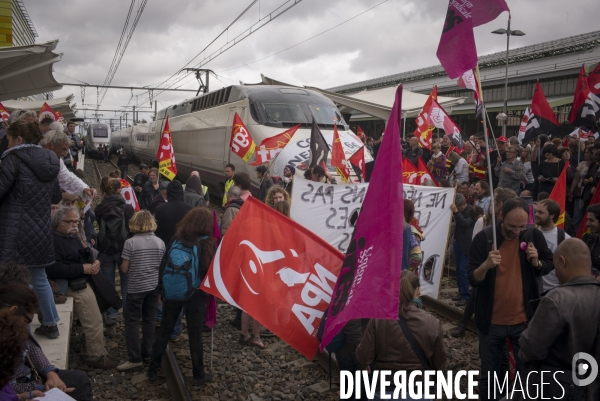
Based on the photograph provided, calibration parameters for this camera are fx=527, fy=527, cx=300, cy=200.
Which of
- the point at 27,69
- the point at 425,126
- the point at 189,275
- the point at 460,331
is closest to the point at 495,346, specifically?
the point at 460,331

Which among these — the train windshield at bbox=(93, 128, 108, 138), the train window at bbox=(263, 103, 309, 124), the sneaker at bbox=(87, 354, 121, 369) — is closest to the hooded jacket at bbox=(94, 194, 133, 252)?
the sneaker at bbox=(87, 354, 121, 369)

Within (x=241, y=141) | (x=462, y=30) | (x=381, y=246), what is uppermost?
(x=462, y=30)

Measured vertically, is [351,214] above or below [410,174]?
below

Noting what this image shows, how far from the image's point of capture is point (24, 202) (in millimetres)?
4426

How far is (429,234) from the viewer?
6.77 meters

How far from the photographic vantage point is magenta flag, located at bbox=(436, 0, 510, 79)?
4.04m

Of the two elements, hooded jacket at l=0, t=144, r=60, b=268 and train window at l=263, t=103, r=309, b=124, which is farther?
train window at l=263, t=103, r=309, b=124

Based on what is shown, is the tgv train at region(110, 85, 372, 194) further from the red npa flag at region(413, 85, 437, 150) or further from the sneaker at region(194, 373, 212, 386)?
the sneaker at region(194, 373, 212, 386)

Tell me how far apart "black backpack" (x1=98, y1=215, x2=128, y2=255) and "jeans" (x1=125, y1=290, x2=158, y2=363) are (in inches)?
36.3

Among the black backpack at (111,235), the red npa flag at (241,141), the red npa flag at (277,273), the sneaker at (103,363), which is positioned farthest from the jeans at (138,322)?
the red npa flag at (241,141)

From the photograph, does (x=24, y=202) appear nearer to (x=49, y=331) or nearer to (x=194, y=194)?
(x=49, y=331)

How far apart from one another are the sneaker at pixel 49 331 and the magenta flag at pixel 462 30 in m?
4.13

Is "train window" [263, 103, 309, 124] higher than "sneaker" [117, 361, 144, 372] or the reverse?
higher

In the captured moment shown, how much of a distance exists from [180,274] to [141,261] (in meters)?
0.74
